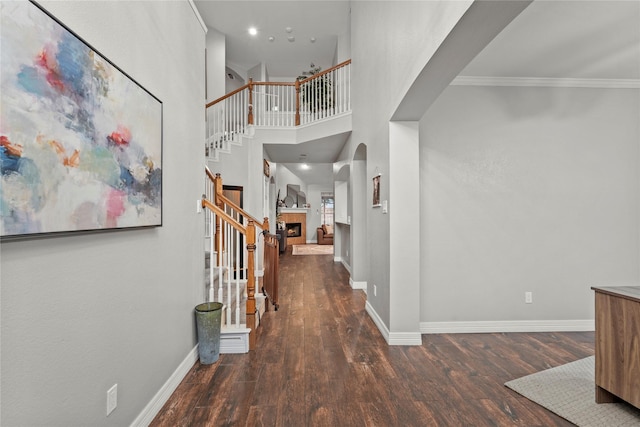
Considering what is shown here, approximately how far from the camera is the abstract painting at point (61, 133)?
0.95 m

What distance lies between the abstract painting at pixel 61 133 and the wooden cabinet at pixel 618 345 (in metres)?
2.92

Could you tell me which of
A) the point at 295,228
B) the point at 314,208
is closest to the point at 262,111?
the point at 295,228

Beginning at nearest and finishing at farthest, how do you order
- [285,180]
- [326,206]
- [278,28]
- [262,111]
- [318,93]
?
[318,93] < [262,111] < [278,28] < [285,180] < [326,206]

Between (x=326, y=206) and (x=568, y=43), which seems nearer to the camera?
(x=568, y=43)

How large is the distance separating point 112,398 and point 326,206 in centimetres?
1237

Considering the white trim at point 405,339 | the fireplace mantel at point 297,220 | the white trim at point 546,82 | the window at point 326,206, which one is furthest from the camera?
the window at point 326,206

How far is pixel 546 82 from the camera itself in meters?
3.27

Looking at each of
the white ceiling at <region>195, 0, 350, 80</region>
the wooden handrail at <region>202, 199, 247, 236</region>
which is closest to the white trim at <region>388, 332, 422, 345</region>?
the wooden handrail at <region>202, 199, 247, 236</region>

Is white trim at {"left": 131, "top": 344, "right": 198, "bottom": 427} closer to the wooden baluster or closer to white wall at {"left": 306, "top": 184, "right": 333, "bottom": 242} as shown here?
the wooden baluster

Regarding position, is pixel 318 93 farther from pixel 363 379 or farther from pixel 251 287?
pixel 363 379

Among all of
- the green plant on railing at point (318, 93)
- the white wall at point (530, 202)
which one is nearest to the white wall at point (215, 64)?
the green plant on railing at point (318, 93)

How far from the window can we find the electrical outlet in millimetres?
12139

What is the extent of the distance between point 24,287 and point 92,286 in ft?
1.08

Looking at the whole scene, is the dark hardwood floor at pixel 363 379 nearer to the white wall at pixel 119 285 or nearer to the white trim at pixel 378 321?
the white trim at pixel 378 321
